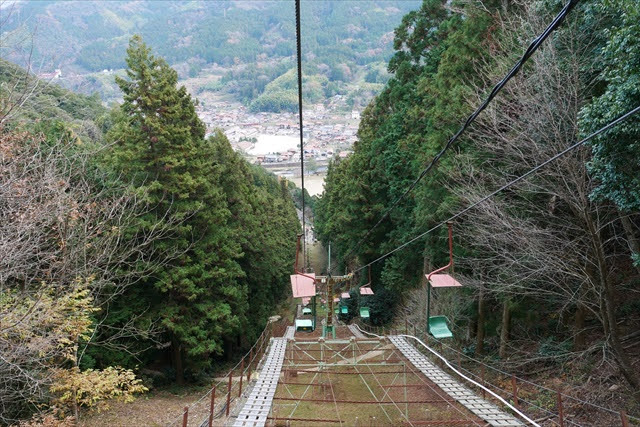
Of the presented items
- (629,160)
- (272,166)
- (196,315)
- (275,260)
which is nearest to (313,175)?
(272,166)

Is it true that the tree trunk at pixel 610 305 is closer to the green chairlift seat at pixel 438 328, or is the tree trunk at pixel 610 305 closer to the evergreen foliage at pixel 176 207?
the green chairlift seat at pixel 438 328

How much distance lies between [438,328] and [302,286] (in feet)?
11.8

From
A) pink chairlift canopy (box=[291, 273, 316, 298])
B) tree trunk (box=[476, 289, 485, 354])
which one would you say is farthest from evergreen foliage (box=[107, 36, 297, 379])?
tree trunk (box=[476, 289, 485, 354])

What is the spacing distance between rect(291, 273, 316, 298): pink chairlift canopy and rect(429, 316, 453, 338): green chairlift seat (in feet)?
9.75

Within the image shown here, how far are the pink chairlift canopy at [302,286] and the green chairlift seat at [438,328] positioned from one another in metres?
2.97

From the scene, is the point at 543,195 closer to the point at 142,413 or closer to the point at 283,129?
the point at 142,413

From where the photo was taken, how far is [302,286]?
12.0m

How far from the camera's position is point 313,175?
11012cm

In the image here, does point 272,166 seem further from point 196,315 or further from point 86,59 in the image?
point 196,315

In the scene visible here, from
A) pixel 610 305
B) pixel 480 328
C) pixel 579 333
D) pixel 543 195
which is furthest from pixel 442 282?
pixel 480 328

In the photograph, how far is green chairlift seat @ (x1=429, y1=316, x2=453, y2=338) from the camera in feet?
33.0

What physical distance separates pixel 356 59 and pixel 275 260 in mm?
175370

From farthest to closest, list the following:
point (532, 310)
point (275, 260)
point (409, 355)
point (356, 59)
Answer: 1. point (356, 59)
2. point (275, 260)
3. point (532, 310)
4. point (409, 355)

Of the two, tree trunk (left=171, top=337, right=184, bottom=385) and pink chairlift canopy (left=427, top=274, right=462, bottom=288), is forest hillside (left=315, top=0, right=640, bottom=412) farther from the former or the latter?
tree trunk (left=171, top=337, right=184, bottom=385)
